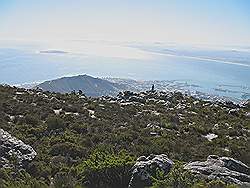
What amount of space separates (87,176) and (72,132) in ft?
25.5

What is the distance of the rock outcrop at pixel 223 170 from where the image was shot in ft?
40.3

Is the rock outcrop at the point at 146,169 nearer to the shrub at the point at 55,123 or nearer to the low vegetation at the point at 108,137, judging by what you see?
the low vegetation at the point at 108,137

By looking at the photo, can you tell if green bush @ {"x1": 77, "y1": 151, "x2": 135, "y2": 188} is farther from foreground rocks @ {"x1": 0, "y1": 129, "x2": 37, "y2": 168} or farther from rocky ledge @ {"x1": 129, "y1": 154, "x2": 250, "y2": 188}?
foreground rocks @ {"x1": 0, "y1": 129, "x2": 37, "y2": 168}

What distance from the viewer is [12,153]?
579 inches

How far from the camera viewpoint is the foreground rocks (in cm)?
1426

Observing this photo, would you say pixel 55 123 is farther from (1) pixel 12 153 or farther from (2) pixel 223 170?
(2) pixel 223 170

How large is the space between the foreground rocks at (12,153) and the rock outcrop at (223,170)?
5604mm

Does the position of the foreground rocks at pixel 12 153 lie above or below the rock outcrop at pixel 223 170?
below

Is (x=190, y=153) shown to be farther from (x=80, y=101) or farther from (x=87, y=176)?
(x=80, y=101)

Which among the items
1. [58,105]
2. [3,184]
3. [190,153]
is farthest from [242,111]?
[3,184]

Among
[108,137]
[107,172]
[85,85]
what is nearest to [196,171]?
[107,172]

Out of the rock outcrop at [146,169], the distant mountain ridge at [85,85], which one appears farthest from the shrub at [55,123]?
the distant mountain ridge at [85,85]

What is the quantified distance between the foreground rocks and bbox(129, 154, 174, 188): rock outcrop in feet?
13.6

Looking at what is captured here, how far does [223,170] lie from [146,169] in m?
2.47
